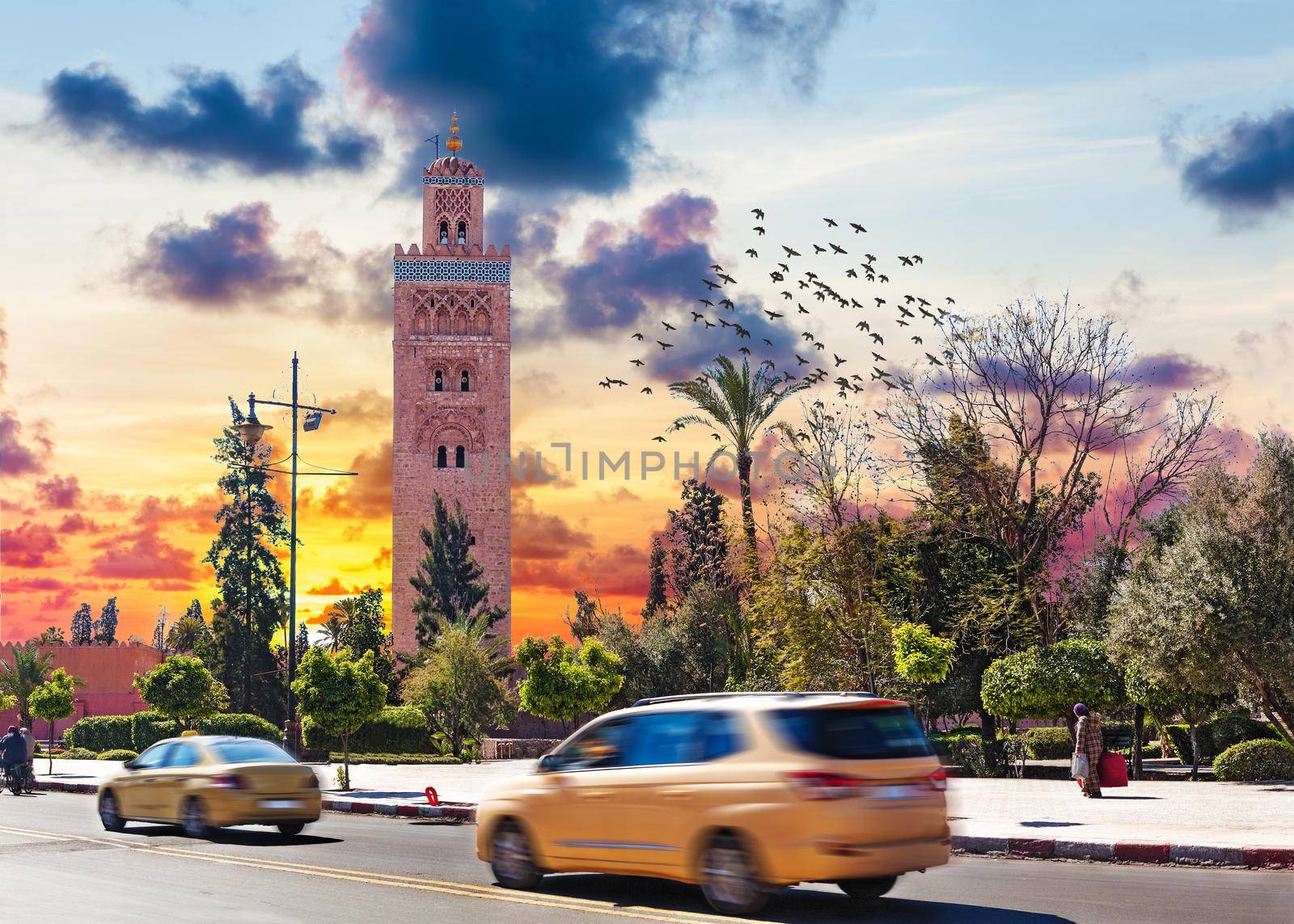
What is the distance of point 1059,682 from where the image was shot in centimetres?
2748

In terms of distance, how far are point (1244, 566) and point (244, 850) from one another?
67.6ft

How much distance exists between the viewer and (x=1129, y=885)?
1166cm

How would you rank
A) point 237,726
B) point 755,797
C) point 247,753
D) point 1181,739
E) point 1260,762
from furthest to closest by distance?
point 237,726, point 1181,739, point 1260,762, point 247,753, point 755,797

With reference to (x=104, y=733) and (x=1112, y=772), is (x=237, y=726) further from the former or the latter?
(x=1112, y=772)

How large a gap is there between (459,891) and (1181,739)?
26.7 metres

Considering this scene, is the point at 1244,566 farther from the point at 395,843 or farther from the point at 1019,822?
the point at 395,843

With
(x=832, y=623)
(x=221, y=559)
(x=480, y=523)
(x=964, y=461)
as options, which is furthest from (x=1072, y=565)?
(x=221, y=559)

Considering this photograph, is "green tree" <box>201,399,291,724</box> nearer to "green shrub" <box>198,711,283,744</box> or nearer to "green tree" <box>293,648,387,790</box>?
"green shrub" <box>198,711,283,744</box>

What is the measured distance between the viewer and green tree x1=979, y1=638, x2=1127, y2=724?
27.5 metres

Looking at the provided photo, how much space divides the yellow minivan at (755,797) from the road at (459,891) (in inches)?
14.1

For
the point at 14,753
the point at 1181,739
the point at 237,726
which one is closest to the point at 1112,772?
the point at 1181,739

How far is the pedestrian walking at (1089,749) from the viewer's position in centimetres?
2136

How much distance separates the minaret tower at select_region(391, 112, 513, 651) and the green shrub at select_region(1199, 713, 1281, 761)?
42.3 meters

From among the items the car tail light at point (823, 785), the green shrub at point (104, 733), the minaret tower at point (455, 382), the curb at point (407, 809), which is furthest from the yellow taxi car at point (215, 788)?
the minaret tower at point (455, 382)
